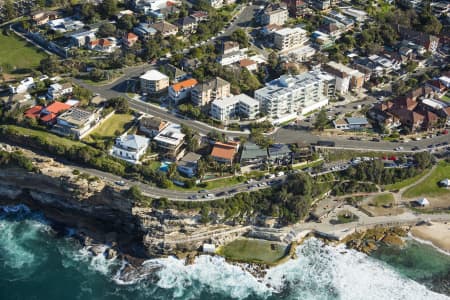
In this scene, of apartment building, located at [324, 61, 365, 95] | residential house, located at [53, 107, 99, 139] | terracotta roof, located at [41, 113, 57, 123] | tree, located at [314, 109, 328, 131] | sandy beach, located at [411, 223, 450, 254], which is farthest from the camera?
apartment building, located at [324, 61, 365, 95]

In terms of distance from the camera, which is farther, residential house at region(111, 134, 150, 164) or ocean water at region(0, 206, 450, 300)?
residential house at region(111, 134, 150, 164)

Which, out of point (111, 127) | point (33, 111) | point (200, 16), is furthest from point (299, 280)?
point (200, 16)

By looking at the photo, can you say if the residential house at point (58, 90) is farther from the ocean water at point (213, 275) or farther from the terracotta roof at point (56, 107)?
the ocean water at point (213, 275)

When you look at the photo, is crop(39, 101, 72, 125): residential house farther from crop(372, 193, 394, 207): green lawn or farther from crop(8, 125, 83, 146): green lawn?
crop(372, 193, 394, 207): green lawn

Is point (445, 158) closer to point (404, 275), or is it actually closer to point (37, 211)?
point (404, 275)

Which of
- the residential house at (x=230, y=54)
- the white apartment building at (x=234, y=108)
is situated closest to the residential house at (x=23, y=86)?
A: the white apartment building at (x=234, y=108)

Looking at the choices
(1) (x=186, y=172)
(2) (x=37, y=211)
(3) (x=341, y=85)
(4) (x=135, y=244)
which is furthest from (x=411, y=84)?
(2) (x=37, y=211)

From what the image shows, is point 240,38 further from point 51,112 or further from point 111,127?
point 51,112

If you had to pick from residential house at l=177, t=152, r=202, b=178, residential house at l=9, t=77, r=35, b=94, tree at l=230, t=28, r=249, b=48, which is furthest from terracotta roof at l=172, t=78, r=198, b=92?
residential house at l=9, t=77, r=35, b=94
